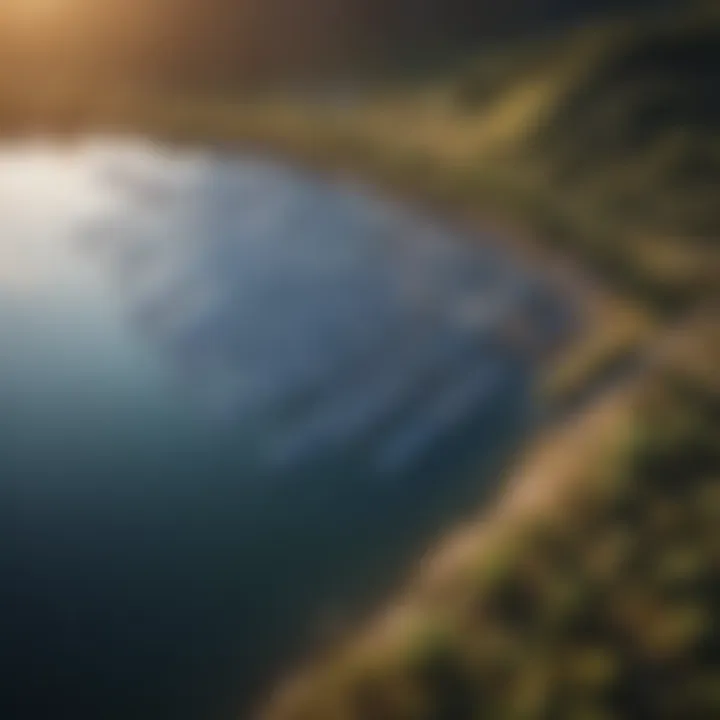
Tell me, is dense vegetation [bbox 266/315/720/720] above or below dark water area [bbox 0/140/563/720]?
below

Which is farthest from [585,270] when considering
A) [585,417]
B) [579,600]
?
[579,600]

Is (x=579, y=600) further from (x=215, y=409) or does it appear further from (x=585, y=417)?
(x=215, y=409)

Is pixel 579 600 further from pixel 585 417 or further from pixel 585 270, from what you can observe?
pixel 585 270

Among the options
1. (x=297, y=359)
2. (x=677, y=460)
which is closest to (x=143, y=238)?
(x=297, y=359)

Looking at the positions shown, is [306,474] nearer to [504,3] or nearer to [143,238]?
[143,238]

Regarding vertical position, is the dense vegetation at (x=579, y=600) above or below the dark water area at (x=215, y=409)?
below

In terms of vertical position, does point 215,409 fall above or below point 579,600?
above

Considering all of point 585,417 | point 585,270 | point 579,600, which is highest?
point 585,270

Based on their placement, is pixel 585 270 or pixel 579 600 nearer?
pixel 579 600
